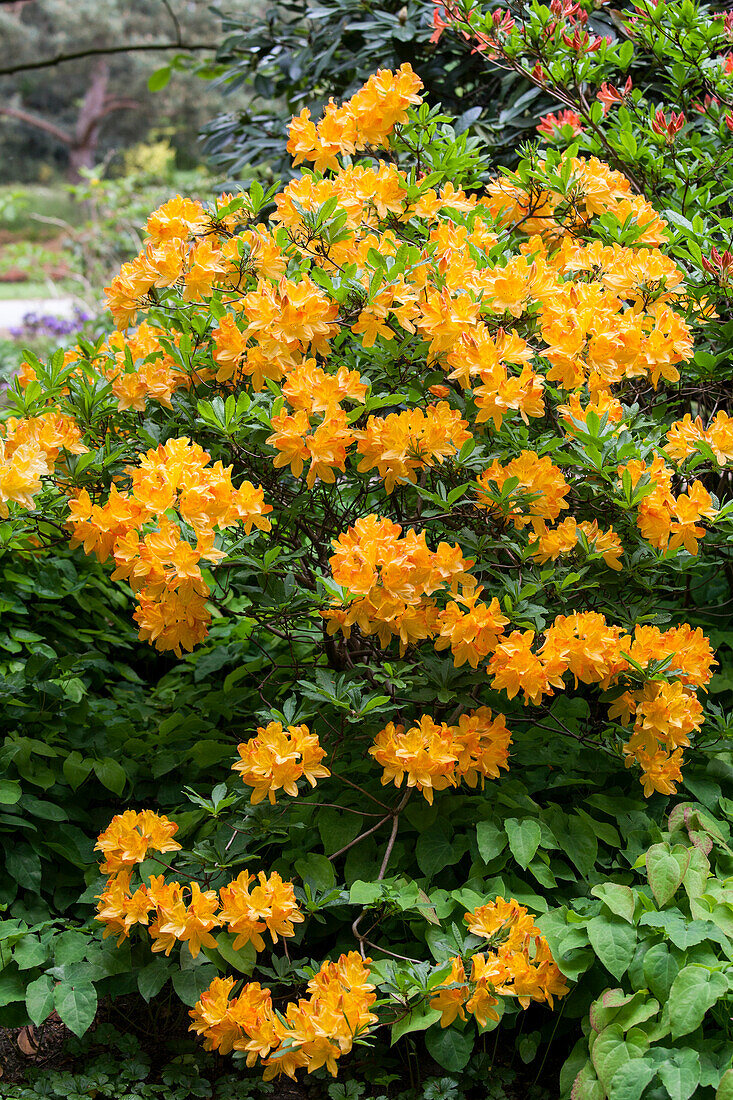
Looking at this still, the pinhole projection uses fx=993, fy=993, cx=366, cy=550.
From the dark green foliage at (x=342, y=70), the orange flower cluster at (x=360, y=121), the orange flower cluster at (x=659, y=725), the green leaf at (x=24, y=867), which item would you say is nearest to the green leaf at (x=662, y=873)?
the orange flower cluster at (x=659, y=725)

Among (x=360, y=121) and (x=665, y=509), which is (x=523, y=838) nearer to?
(x=665, y=509)

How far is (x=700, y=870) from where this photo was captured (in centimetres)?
189

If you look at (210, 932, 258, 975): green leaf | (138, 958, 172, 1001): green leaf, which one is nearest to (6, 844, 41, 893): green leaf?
(138, 958, 172, 1001): green leaf

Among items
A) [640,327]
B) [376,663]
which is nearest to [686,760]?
[376,663]

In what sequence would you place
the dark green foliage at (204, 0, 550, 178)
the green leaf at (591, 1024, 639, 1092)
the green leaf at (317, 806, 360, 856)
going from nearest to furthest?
the green leaf at (591, 1024, 639, 1092)
the green leaf at (317, 806, 360, 856)
the dark green foliage at (204, 0, 550, 178)

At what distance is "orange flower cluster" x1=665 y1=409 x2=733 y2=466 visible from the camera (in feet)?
6.44

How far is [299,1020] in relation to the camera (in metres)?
1.56

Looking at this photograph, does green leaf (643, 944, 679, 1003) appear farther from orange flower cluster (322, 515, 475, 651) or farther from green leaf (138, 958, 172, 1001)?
green leaf (138, 958, 172, 1001)

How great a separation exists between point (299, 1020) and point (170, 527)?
0.82 metres

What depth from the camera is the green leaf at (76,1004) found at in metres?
1.79

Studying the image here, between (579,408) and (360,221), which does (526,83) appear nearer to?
(360,221)

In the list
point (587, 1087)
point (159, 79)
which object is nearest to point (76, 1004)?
point (587, 1087)

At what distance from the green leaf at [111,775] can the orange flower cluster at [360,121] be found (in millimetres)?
1437

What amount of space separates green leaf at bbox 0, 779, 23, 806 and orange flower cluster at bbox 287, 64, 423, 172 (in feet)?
4.98
